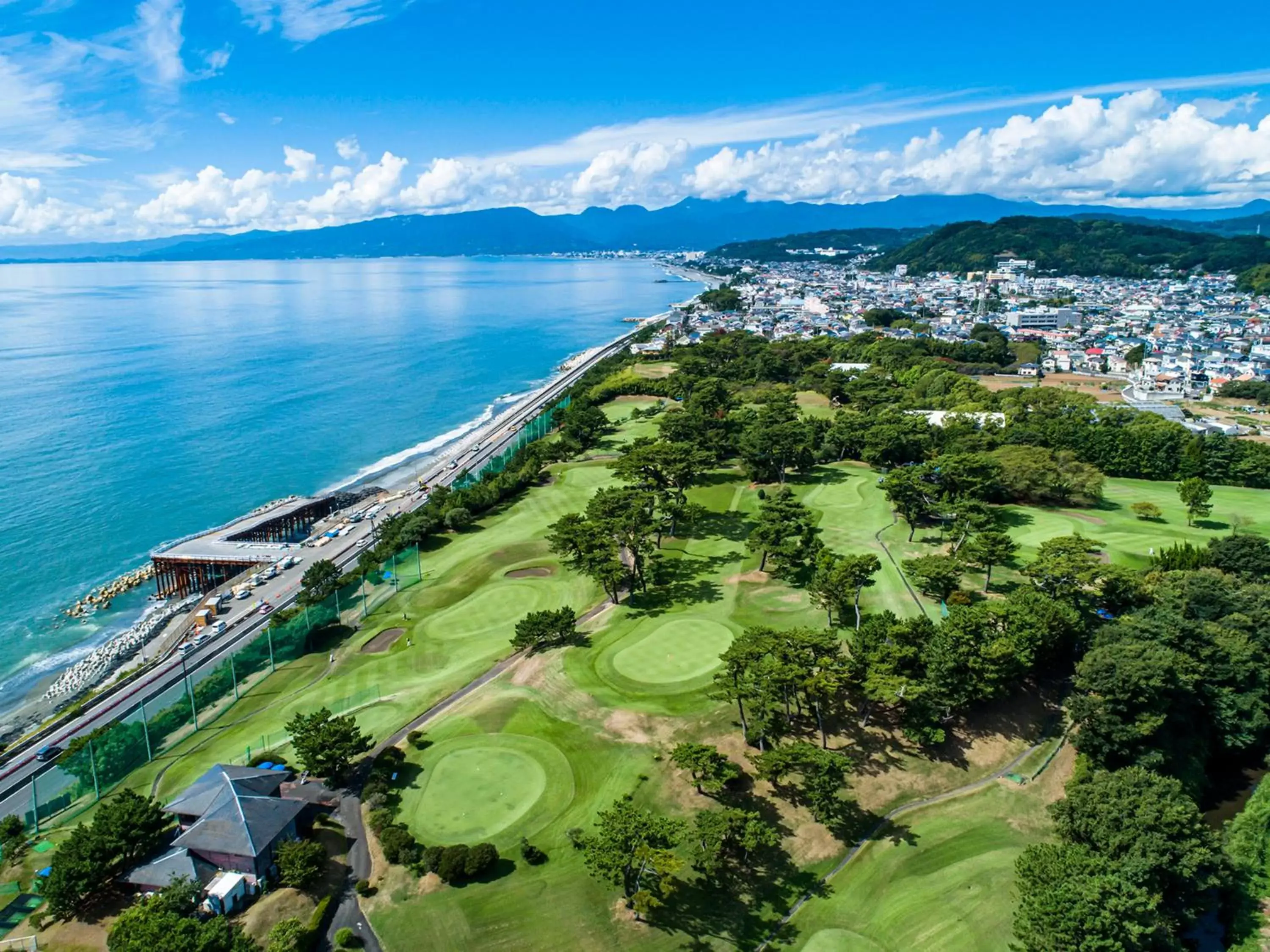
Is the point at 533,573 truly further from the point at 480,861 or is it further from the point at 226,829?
the point at 226,829

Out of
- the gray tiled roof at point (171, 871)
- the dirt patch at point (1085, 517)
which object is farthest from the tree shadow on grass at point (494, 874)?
the dirt patch at point (1085, 517)

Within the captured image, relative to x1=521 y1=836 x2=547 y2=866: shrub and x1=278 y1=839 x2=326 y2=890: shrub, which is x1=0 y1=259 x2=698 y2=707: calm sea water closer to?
x1=278 y1=839 x2=326 y2=890: shrub

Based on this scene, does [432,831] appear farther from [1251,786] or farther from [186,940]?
[1251,786]

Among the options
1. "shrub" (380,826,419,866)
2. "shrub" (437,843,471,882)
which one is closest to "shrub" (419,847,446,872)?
"shrub" (437,843,471,882)

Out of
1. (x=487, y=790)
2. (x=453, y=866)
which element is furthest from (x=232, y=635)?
(x=453, y=866)

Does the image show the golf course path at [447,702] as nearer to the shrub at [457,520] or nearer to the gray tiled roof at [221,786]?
the gray tiled roof at [221,786]

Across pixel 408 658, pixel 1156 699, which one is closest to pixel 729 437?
pixel 408 658
